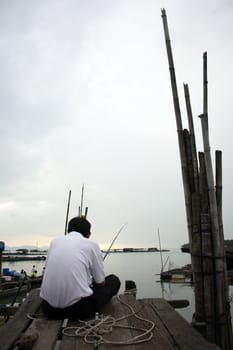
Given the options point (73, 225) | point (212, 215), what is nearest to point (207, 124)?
point (212, 215)

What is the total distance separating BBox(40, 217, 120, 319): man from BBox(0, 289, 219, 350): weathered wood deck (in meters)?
0.18

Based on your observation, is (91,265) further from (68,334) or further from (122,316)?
(68,334)

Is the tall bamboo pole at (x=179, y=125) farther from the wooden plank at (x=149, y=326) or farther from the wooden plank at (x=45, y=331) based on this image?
the wooden plank at (x=45, y=331)

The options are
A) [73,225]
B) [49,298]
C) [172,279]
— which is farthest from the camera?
[172,279]

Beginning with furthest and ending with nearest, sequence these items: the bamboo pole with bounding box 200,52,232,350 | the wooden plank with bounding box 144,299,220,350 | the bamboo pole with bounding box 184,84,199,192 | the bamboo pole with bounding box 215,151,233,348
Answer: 1. the bamboo pole with bounding box 184,84,199,192
2. the bamboo pole with bounding box 215,151,233,348
3. the bamboo pole with bounding box 200,52,232,350
4. the wooden plank with bounding box 144,299,220,350

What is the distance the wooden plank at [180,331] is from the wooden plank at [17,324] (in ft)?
5.38

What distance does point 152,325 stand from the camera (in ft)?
11.3

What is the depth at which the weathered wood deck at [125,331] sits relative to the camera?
2.79 m

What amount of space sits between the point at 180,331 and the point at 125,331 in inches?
23.4

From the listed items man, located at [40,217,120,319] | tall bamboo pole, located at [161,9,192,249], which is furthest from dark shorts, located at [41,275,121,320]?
tall bamboo pole, located at [161,9,192,249]

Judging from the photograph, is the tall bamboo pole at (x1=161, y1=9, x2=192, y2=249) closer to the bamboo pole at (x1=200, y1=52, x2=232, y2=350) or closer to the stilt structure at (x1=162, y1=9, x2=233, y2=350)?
the stilt structure at (x1=162, y1=9, x2=233, y2=350)

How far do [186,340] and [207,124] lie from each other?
3002 mm

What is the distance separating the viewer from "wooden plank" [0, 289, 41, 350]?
2.97m

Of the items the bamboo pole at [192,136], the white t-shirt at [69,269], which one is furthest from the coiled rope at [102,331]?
the bamboo pole at [192,136]
